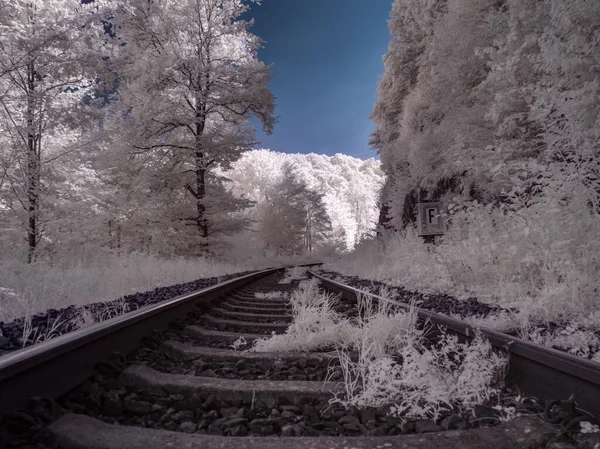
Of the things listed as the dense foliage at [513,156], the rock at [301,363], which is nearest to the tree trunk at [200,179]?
the dense foliage at [513,156]

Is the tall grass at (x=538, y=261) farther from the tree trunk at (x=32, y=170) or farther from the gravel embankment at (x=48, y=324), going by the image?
the tree trunk at (x=32, y=170)

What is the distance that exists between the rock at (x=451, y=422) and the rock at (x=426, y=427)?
0.04 meters

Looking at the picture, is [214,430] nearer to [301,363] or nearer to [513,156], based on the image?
[301,363]

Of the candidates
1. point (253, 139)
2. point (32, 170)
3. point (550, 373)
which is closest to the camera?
point (550, 373)

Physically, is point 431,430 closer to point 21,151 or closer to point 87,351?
point 87,351

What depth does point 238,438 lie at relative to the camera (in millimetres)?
1530

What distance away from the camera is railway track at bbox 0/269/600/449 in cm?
152

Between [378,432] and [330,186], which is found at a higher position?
[330,186]

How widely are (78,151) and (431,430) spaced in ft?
39.6

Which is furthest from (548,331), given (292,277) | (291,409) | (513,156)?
(292,277)

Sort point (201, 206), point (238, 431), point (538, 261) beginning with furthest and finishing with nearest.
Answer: point (201, 206) → point (538, 261) → point (238, 431)

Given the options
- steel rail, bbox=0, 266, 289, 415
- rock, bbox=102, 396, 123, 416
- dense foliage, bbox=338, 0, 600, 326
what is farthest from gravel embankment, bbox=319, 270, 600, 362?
steel rail, bbox=0, 266, 289, 415

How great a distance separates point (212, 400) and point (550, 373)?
1692mm

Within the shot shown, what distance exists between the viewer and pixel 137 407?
1874 mm
